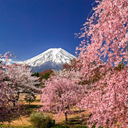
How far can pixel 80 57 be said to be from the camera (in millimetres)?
3850

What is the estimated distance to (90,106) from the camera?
4371 mm

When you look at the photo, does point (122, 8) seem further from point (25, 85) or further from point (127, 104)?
point (25, 85)

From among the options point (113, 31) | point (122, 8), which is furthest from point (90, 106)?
point (122, 8)

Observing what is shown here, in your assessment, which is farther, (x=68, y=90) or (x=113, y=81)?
(x=68, y=90)

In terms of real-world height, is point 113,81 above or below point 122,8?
below

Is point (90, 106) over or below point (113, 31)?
below

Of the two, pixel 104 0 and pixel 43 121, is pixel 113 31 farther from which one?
pixel 43 121

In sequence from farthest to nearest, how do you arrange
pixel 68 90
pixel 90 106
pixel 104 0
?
pixel 68 90, pixel 90 106, pixel 104 0

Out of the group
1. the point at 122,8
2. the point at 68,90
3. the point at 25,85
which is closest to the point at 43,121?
the point at 68,90

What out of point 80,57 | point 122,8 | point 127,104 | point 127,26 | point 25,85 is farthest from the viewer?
point 25,85

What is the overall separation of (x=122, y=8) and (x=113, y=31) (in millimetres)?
719

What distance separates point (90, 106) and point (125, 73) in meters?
1.93

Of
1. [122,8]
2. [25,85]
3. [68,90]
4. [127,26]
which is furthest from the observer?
[25,85]

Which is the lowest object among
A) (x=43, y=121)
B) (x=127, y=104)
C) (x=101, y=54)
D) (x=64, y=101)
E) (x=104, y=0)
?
(x=43, y=121)
